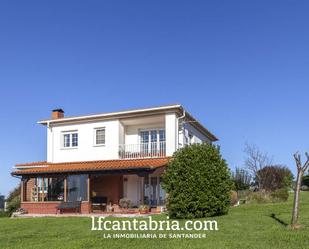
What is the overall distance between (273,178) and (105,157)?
20386mm

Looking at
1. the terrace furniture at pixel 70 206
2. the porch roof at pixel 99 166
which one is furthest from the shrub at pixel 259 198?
the terrace furniture at pixel 70 206

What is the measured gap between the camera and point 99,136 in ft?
90.4

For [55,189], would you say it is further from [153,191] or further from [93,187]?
[153,191]

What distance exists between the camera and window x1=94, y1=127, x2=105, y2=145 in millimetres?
27438

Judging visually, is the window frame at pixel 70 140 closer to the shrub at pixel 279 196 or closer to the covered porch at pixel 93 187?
the covered porch at pixel 93 187

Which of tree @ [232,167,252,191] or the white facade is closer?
the white facade

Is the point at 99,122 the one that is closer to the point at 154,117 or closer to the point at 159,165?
the point at 154,117

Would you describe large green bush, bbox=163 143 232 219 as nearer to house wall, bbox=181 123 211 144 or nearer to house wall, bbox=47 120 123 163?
house wall, bbox=181 123 211 144

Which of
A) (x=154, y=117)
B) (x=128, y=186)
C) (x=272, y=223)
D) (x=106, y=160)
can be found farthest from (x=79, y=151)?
(x=272, y=223)

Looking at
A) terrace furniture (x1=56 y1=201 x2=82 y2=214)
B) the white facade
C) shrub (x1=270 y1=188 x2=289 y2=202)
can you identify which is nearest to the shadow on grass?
the white facade

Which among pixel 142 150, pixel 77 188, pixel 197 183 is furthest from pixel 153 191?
pixel 197 183

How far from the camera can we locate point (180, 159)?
1677cm

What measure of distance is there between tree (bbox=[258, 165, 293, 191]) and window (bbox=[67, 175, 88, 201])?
19.7m

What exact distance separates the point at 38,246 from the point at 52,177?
15272mm
